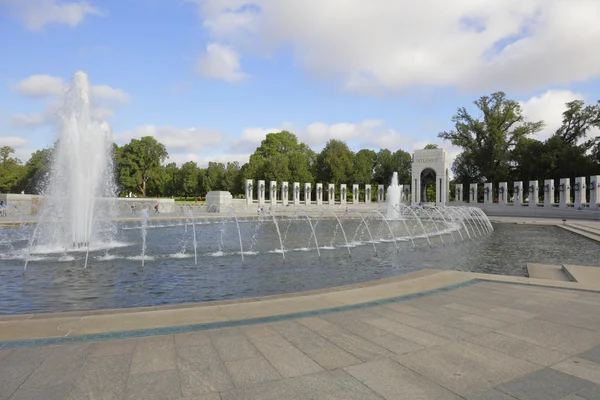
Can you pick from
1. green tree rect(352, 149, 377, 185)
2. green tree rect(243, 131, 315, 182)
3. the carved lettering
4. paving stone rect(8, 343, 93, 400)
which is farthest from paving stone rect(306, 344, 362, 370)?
green tree rect(352, 149, 377, 185)

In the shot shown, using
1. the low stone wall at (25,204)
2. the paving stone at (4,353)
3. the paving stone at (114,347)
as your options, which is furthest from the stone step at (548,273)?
the low stone wall at (25,204)

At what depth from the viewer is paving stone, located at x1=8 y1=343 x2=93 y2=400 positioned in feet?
11.2

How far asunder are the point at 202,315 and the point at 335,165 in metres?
65.7

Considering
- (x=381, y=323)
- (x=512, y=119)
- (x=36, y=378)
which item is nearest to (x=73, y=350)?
(x=36, y=378)

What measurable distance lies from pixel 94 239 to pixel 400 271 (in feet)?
45.0

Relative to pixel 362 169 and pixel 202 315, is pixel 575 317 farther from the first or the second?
pixel 362 169

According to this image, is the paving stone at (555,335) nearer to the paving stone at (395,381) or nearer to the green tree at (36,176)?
the paving stone at (395,381)

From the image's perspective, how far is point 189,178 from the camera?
94375mm

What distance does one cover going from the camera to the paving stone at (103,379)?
3420mm

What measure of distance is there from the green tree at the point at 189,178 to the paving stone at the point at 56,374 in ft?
303

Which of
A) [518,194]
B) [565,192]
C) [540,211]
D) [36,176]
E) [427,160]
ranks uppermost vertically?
[427,160]

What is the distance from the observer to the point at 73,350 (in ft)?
14.6

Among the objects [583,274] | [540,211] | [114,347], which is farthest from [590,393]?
[540,211]

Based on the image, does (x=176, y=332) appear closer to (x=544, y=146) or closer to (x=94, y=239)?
(x=94, y=239)
